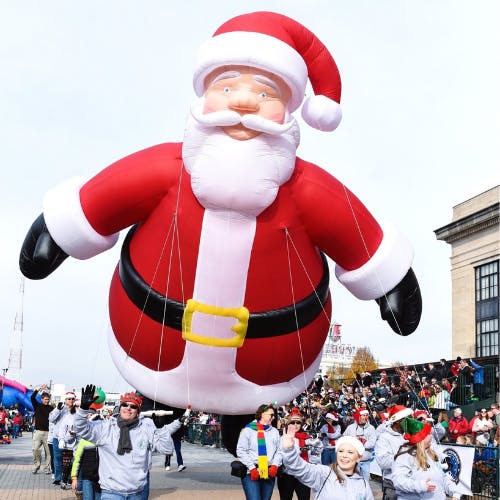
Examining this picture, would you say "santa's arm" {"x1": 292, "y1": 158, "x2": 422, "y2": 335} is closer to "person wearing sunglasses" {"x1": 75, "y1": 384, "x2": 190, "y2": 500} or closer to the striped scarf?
the striped scarf

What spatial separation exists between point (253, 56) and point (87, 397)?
3910 mm

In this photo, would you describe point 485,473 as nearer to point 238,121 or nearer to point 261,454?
point 261,454

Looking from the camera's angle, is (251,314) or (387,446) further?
(251,314)

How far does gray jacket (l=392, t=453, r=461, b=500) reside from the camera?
5.79 m

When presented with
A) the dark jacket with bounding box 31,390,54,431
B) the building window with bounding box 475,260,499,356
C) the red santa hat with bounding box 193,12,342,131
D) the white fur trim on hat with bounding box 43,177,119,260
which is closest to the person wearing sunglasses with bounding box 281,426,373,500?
the red santa hat with bounding box 193,12,342,131

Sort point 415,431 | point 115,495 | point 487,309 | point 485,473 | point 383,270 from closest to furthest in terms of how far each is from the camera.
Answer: point 415,431 < point 115,495 < point 383,270 < point 485,473 < point 487,309

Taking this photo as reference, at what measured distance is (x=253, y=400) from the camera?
9.06 meters

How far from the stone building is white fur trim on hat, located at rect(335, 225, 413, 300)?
2440 centimetres

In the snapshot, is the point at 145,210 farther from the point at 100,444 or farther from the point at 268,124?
the point at 100,444

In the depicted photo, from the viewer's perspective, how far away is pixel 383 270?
9.02 metres

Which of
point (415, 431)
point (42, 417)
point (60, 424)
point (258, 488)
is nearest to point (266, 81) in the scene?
point (415, 431)

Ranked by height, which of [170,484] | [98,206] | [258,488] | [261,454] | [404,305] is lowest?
[170,484]

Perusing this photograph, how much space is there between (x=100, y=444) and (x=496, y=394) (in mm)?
14635

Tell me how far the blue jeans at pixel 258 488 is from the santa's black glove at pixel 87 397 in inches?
89.9
